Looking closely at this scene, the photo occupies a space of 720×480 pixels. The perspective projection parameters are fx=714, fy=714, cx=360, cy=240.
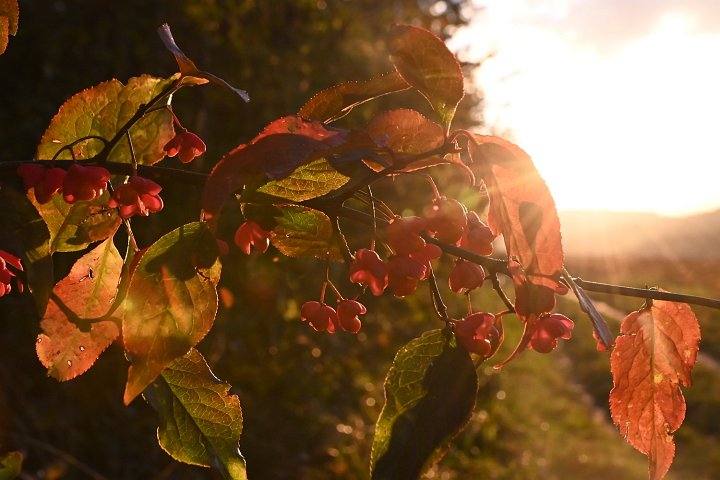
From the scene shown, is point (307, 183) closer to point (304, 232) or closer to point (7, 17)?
point (304, 232)

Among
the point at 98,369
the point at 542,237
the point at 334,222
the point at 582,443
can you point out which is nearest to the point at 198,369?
the point at 334,222

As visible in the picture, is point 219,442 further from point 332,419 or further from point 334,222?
point 332,419

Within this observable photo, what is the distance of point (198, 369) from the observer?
95cm

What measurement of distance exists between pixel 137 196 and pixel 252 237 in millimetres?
174

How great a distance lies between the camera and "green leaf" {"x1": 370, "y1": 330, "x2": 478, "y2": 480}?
0.76 meters

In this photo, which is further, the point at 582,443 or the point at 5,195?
the point at 582,443

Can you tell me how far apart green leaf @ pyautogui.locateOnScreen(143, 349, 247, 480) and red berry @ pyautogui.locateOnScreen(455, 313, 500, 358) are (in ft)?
1.01

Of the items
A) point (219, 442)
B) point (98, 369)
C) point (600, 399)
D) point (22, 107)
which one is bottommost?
point (600, 399)

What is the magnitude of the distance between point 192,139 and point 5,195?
29 centimetres

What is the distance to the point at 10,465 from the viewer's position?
118cm

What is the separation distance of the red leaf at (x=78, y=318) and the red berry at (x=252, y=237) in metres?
0.19

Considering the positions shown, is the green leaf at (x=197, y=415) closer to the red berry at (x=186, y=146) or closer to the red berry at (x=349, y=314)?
the red berry at (x=349, y=314)

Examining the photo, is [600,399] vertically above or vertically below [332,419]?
below

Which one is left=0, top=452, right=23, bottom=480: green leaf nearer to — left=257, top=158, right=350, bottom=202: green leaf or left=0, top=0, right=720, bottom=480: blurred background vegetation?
left=257, top=158, right=350, bottom=202: green leaf
